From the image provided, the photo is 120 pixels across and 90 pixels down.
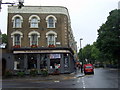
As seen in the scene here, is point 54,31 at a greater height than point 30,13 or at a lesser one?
lesser

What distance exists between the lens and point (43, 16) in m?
37.5

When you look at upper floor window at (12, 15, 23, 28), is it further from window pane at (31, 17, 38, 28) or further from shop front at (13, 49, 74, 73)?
shop front at (13, 49, 74, 73)

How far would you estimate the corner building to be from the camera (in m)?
36.1

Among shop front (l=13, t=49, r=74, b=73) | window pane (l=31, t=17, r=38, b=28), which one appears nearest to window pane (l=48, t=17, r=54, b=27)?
window pane (l=31, t=17, r=38, b=28)

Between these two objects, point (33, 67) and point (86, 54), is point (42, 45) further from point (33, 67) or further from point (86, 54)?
point (86, 54)

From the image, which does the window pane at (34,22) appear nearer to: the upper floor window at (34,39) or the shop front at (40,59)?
the upper floor window at (34,39)

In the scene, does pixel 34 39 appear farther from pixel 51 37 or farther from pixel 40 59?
pixel 40 59

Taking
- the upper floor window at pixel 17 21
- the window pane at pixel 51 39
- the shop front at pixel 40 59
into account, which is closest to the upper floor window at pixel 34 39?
the shop front at pixel 40 59

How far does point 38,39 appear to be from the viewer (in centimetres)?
3684

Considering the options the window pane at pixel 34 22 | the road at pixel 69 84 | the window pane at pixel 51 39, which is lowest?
the road at pixel 69 84

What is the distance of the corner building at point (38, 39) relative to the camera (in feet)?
118

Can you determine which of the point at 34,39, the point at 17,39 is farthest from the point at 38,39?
the point at 17,39

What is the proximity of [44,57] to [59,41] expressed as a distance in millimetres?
3680

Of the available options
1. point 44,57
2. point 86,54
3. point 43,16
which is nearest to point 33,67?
point 44,57
